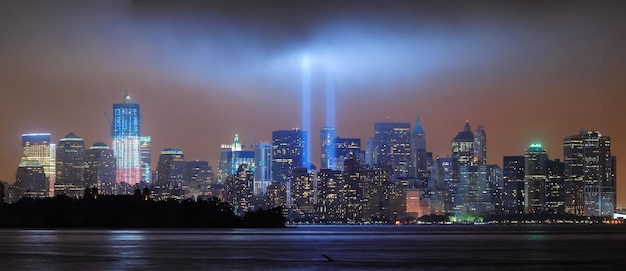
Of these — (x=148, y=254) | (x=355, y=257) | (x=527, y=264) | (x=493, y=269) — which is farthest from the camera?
(x=148, y=254)

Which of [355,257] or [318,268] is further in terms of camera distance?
[355,257]

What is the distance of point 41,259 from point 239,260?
16239 millimetres

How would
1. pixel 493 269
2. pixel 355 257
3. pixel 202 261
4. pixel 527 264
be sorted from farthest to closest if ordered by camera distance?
pixel 355 257 → pixel 202 261 → pixel 527 264 → pixel 493 269

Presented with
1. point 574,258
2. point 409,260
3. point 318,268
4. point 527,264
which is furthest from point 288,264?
point 574,258

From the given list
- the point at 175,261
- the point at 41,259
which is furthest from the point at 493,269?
the point at 41,259

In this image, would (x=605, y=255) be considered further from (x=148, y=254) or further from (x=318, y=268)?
(x=148, y=254)

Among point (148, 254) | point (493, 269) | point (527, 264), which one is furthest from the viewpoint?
point (148, 254)

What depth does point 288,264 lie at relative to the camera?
3066 inches

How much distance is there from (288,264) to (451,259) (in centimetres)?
1548

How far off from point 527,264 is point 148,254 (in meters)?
35.9

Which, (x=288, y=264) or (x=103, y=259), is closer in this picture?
(x=288, y=264)

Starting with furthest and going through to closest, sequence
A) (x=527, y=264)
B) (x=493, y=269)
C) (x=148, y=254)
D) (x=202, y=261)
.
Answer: (x=148, y=254), (x=202, y=261), (x=527, y=264), (x=493, y=269)

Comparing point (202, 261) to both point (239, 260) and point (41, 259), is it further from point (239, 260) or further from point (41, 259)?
point (41, 259)

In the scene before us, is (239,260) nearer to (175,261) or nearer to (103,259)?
(175,261)
